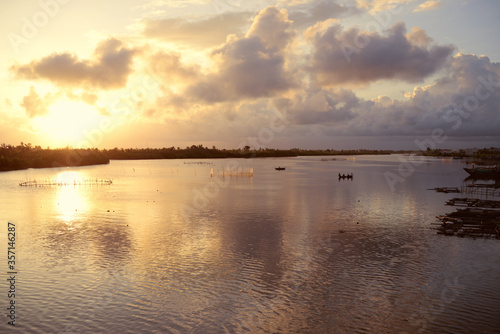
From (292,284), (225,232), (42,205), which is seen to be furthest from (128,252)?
(42,205)

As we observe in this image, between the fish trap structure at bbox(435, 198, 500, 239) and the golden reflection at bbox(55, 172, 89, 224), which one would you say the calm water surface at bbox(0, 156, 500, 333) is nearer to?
the golden reflection at bbox(55, 172, 89, 224)

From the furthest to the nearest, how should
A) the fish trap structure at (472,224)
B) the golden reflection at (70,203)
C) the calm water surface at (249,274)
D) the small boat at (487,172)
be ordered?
the small boat at (487,172), the golden reflection at (70,203), the fish trap structure at (472,224), the calm water surface at (249,274)

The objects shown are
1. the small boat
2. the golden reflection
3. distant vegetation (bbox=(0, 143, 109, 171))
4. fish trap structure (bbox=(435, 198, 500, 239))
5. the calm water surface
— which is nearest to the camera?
the calm water surface

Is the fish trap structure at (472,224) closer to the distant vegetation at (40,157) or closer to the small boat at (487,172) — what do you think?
the small boat at (487,172)

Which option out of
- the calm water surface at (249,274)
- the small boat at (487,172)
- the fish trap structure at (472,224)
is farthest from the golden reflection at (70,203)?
the small boat at (487,172)

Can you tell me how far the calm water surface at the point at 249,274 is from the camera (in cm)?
1852

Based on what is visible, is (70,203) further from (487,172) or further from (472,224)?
(487,172)

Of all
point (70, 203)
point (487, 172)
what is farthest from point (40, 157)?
point (487, 172)

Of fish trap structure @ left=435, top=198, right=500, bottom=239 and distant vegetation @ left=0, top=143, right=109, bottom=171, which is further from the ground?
distant vegetation @ left=0, top=143, right=109, bottom=171

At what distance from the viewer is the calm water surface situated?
18.5 meters

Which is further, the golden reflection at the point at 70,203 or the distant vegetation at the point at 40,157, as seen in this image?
the distant vegetation at the point at 40,157

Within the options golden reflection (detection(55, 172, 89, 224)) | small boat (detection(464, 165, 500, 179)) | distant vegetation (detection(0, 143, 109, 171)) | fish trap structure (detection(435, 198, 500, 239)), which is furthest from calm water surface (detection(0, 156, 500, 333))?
distant vegetation (detection(0, 143, 109, 171))

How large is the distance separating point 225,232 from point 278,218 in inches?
401

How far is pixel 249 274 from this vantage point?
2498 centimetres
